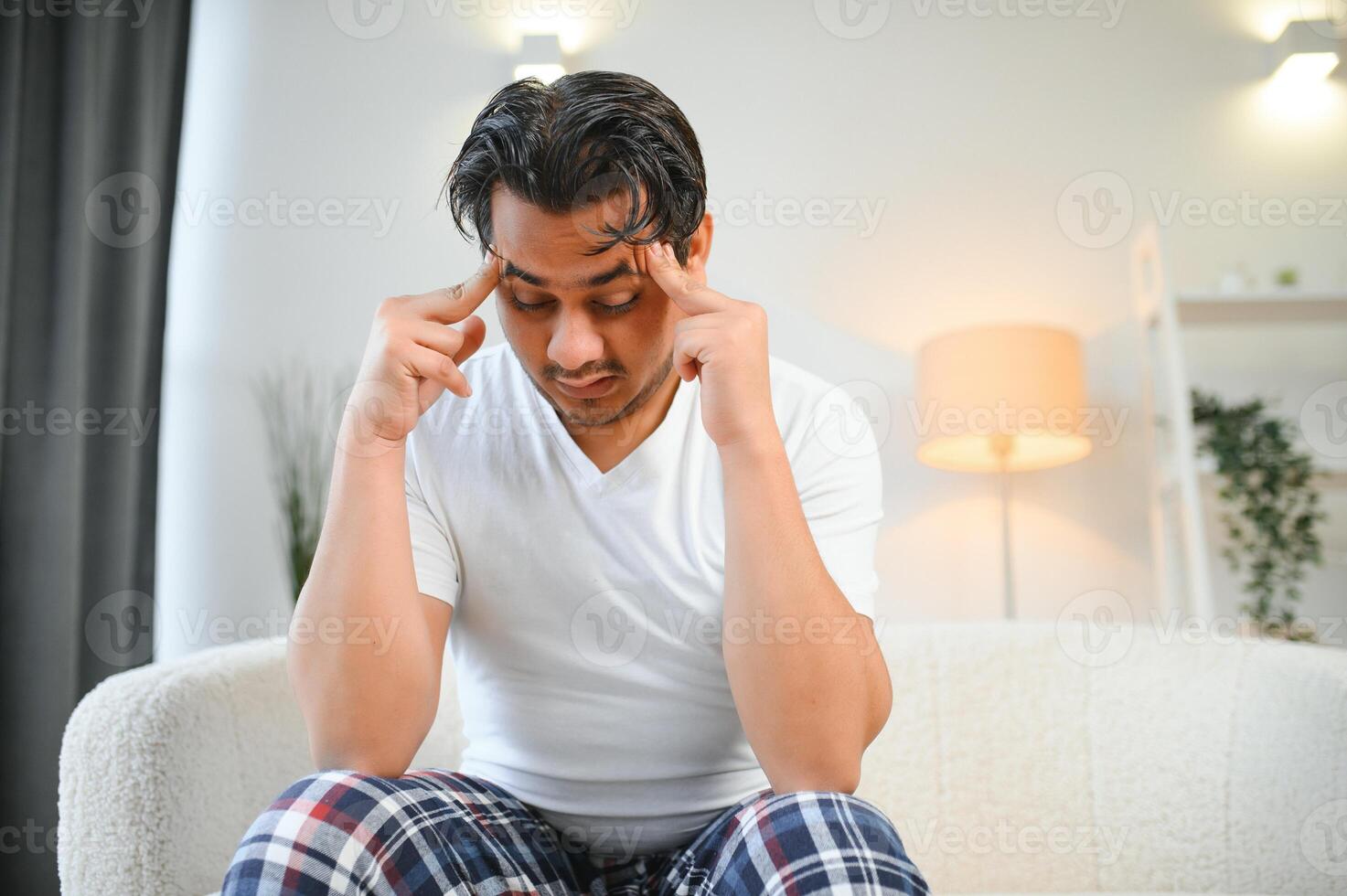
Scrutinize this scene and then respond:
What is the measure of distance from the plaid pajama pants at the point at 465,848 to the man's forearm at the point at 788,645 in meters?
0.07

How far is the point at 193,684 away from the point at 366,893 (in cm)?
45

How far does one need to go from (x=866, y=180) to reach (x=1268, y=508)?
116 cm

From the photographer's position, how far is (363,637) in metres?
0.91

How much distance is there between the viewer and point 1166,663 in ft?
4.43

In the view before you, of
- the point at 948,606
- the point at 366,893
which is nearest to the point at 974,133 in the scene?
the point at 948,606

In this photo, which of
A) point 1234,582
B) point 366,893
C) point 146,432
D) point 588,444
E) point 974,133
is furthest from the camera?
point 974,133

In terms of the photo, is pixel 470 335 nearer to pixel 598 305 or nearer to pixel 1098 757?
pixel 598 305

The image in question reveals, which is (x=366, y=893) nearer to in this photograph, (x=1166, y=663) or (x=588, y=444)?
(x=588, y=444)

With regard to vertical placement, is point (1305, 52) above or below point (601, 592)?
above

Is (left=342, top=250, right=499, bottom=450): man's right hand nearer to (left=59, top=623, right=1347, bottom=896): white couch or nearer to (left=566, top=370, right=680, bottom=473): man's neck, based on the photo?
(left=566, top=370, right=680, bottom=473): man's neck

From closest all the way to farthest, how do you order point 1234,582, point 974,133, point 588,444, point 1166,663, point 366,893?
point 366,893
point 588,444
point 1166,663
point 1234,582
point 974,133

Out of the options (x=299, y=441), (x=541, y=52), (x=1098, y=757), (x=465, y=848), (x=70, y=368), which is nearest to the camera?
(x=465, y=848)

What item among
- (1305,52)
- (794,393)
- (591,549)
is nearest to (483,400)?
(591,549)

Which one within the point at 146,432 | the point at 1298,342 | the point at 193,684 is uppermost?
the point at 1298,342
